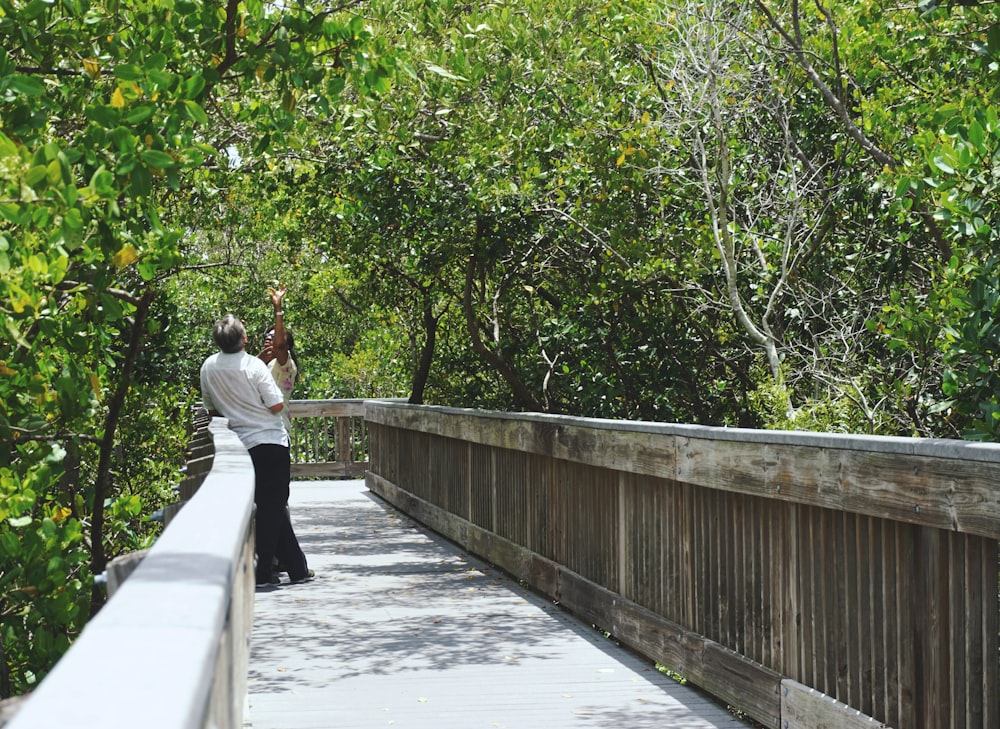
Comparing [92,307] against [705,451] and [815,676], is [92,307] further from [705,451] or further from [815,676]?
[815,676]

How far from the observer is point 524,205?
10.4m

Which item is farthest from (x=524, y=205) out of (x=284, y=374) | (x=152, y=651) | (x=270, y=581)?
(x=152, y=651)

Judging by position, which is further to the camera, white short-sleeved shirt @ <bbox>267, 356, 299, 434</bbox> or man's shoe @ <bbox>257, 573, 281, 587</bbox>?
white short-sleeved shirt @ <bbox>267, 356, 299, 434</bbox>

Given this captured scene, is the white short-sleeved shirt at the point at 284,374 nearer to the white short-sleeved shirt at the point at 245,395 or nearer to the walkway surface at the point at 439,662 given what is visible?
the white short-sleeved shirt at the point at 245,395

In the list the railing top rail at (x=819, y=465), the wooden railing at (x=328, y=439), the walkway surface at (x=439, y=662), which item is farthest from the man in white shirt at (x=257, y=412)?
the wooden railing at (x=328, y=439)

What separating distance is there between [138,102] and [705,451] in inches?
120

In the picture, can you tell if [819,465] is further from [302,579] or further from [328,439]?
[328,439]

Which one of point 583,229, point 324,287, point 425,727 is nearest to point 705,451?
point 425,727

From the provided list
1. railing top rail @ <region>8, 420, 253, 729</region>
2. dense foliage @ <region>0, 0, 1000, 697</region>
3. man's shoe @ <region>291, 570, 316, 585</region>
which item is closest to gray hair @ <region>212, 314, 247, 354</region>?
dense foliage @ <region>0, 0, 1000, 697</region>

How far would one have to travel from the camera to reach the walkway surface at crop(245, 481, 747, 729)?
5.87 meters

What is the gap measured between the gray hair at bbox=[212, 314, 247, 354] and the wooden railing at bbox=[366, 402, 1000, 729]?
6.70 ft

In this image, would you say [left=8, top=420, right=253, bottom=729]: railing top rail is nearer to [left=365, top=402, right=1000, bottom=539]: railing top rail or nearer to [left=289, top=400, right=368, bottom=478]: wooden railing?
[left=365, top=402, right=1000, bottom=539]: railing top rail

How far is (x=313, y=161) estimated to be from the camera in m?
11.3

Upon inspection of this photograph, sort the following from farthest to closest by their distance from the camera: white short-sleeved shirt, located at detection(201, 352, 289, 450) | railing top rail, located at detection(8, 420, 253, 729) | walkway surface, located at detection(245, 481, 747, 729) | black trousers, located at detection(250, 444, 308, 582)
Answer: black trousers, located at detection(250, 444, 308, 582), white short-sleeved shirt, located at detection(201, 352, 289, 450), walkway surface, located at detection(245, 481, 747, 729), railing top rail, located at detection(8, 420, 253, 729)
